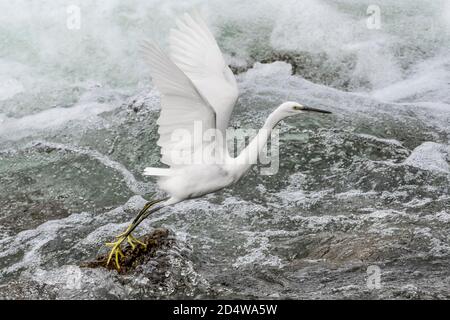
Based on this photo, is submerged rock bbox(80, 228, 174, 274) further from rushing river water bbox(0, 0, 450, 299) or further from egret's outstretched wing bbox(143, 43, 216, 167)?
egret's outstretched wing bbox(143, 43, 216, 167)

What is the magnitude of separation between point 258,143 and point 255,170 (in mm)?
1826

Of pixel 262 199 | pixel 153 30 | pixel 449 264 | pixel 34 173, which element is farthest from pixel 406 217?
pixel 153 30

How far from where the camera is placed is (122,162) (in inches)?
241

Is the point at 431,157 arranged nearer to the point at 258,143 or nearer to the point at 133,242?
the point at 258,143

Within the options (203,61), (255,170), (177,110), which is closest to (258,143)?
(177,110)

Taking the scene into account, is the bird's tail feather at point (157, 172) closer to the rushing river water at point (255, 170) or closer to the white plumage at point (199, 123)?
the white plumage at point (199, 123)

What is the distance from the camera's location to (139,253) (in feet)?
13.9

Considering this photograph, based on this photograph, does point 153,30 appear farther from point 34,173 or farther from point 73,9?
point 34,173

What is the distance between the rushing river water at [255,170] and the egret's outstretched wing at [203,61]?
0.88m

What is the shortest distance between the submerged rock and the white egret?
0.04 metres

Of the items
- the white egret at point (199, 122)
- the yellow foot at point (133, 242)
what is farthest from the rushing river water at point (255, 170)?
the white egret at point (199, 122)

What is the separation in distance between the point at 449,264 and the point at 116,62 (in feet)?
14.5

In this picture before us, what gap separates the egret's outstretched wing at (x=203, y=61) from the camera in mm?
4246
